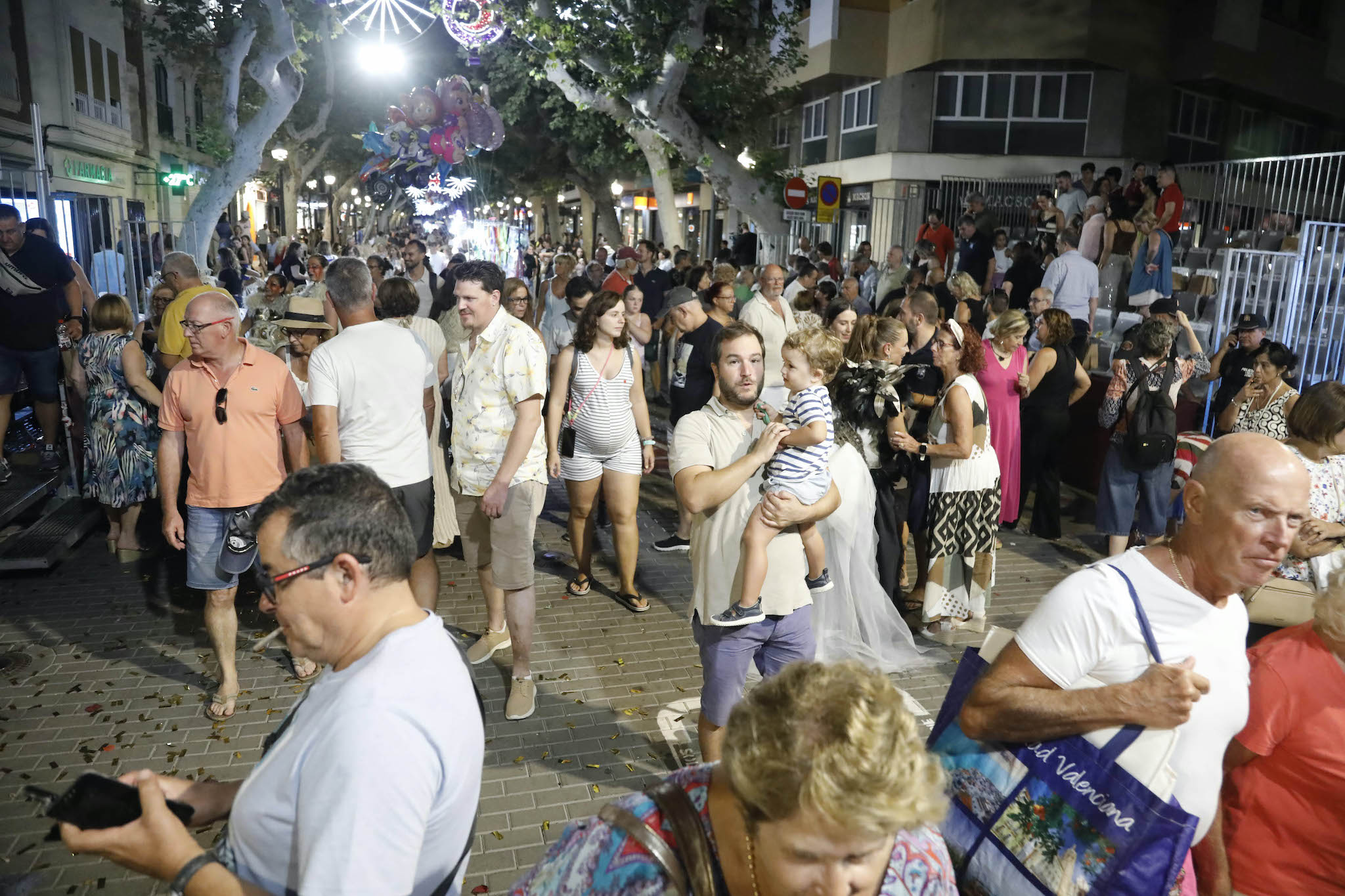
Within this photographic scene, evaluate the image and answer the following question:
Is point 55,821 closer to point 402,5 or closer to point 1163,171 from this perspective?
point 1163,171

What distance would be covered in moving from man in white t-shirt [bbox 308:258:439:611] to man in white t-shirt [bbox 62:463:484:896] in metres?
2.71

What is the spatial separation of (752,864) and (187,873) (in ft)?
3.62

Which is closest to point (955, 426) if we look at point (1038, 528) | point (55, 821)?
point (1038, 528)

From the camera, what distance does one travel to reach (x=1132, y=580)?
2266 mm

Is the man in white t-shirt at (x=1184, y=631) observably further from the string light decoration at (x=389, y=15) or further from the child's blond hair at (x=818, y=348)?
the string light decoration at (x=389, y=15)

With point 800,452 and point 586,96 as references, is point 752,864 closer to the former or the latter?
point 800,452

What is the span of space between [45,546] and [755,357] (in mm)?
6064

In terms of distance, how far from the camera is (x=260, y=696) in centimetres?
507

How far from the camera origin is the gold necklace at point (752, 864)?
60.4 inches

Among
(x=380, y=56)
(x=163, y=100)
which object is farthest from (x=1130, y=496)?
(x=163, y=100)

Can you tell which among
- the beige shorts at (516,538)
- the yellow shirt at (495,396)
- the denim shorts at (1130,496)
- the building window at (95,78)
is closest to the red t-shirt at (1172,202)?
the denim shorts at (1130,496)

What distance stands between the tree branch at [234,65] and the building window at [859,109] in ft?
50.4

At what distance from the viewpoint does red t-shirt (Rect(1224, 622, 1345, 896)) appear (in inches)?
92.4

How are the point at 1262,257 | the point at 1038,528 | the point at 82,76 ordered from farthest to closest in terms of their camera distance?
1. the point at 82,76
2. the point at 1262,257
3. the point at 1038,528
